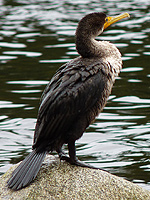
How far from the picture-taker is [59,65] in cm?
1084

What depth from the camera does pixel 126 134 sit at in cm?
770

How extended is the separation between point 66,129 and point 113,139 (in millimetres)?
2563

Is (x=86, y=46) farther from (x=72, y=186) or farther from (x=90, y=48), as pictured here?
(x=72, y=186)

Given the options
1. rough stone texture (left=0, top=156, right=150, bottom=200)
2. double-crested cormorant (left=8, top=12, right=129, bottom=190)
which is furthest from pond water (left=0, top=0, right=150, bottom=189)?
double-crested cormorant (left=8, top=12, right=129, bottom=190)

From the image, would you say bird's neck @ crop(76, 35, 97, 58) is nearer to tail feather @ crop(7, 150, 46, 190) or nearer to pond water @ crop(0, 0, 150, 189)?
tail feather @ crop(7, 150, 46, 190)

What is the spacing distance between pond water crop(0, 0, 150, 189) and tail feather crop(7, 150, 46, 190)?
166cm

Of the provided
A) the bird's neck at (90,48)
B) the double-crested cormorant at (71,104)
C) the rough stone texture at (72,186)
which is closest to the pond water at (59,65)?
the rough stone texture at (72,186)

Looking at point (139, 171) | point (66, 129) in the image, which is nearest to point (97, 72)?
point (66, 129)

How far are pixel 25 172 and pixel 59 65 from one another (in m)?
6.14

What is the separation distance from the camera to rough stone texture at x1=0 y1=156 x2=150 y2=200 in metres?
4.79

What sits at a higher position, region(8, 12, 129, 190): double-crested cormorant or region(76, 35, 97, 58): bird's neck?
region(76, 35, 97, 58): bird's neck

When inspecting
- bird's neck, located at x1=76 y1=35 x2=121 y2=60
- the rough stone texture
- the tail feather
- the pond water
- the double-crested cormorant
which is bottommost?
the pond water

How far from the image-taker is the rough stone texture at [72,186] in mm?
4793

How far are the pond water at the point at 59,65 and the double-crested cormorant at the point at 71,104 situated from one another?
1.58 m
